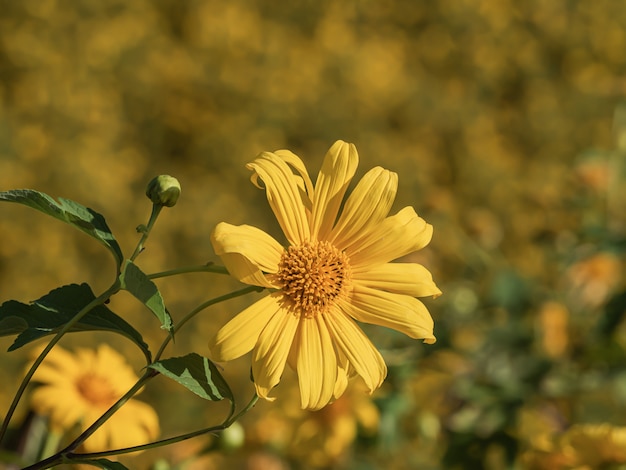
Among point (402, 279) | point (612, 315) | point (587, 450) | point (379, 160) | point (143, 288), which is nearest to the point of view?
point (143, 288)

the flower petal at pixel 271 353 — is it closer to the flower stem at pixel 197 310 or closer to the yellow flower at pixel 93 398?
the flower stem at pixel 197 310

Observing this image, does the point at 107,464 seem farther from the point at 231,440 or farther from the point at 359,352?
the point at 231,440

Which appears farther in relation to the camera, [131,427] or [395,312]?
[131,427]

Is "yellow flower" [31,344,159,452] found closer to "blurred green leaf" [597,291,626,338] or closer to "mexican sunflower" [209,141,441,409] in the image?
"mexican sunflower" [209,141,441,409]

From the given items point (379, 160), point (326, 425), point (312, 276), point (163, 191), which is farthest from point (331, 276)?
point (379, 160)

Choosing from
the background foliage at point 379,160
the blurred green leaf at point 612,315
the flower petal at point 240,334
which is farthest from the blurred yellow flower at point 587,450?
the flower petal at point 240,334

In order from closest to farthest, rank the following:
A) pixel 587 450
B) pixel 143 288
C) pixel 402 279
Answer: pixel 143 288, pixel 402 279, pixel 587 450
